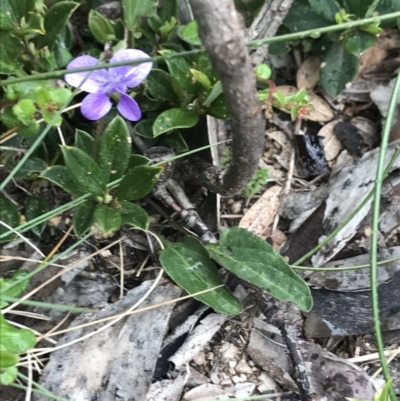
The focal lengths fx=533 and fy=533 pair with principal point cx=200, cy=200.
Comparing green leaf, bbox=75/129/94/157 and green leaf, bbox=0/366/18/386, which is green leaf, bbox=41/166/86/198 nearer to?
green leaf, bbox=75/129/94/157

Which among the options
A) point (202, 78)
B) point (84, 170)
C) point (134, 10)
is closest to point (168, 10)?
point (134, 10)

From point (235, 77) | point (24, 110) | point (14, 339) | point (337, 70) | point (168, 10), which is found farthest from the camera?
point (337, 70)

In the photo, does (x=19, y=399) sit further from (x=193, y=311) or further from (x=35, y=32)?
(x=35, y=32)

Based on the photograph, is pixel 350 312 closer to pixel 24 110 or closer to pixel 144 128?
pixel 144 128

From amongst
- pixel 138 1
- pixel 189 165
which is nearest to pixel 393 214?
pixel 189 165

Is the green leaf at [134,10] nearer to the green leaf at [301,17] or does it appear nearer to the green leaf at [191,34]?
the green leaf at [191,34]
